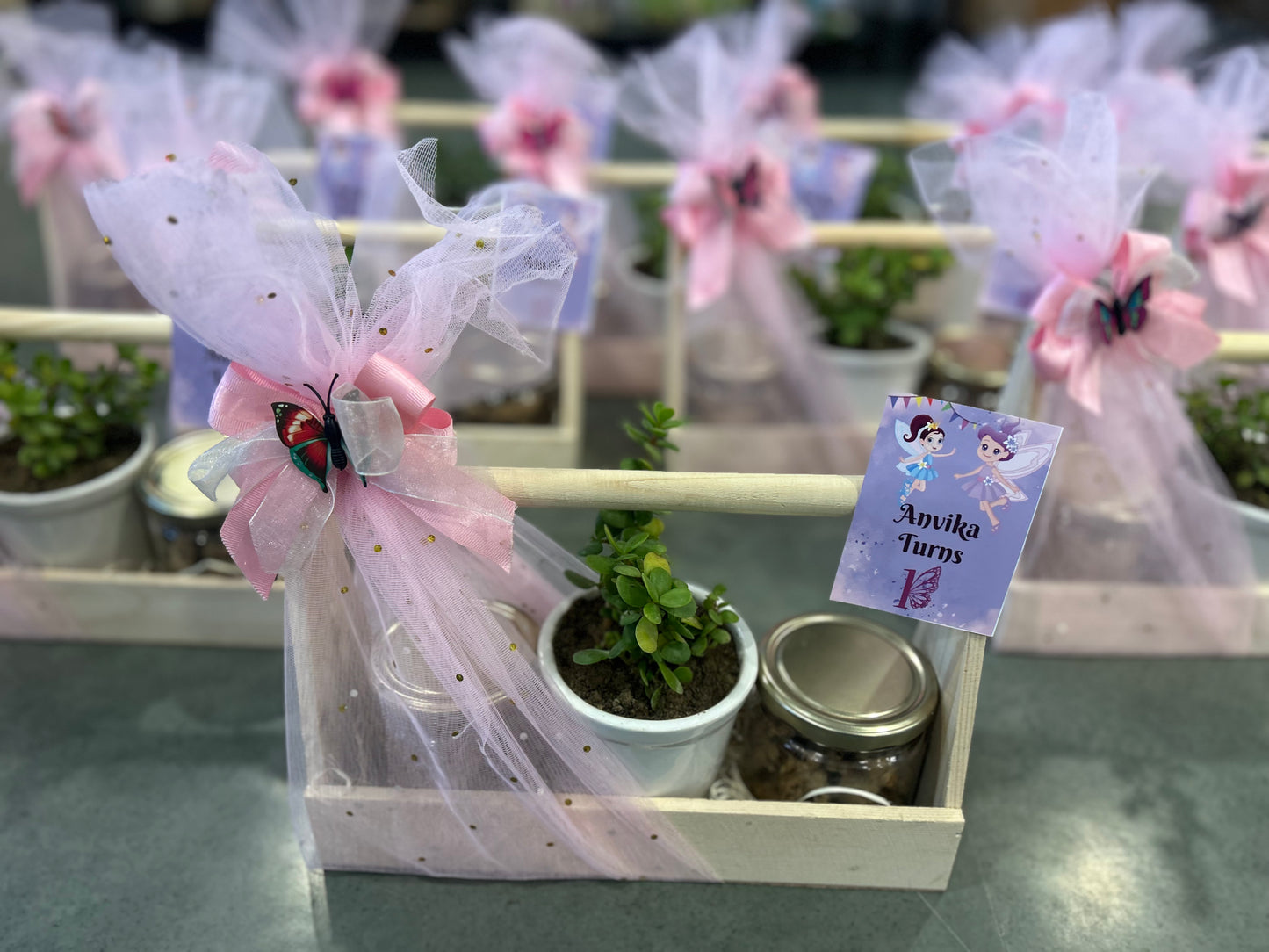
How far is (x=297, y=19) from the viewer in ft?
6.88

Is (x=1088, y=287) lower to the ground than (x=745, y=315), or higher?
higher

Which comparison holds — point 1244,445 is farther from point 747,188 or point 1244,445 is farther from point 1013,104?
point 1013,104

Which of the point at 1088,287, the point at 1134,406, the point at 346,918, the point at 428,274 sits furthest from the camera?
the point at 1134,406

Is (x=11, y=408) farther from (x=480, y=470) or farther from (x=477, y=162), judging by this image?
(x=477, y=162)

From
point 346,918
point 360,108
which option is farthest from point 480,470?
point 360,108

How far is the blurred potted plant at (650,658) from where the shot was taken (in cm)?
90

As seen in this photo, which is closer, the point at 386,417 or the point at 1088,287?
the point at 386,417

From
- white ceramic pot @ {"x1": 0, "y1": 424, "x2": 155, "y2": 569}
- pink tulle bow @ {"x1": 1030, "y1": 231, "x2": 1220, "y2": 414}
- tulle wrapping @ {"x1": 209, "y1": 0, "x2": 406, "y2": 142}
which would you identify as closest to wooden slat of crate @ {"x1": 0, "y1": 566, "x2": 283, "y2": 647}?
white ceramic pot @ {"x1": 0, "y1": 424, "x2": 155, "y2": 569}

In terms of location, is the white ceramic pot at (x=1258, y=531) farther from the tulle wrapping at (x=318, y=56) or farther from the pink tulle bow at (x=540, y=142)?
the tulle wrapping at (x=318, y=56)

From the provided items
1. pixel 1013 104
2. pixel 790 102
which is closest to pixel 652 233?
pixel 790 102

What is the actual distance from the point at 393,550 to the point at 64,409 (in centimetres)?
74

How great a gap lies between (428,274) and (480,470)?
18 centimetres

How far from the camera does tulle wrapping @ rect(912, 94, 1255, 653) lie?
1.06 m

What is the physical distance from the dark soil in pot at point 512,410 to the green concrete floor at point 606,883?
52cm
